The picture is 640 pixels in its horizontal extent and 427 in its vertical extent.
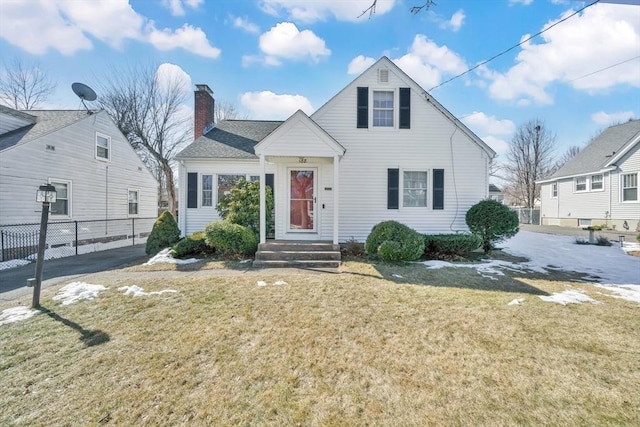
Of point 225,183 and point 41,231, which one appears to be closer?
point 41,231

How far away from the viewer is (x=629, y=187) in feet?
55.9

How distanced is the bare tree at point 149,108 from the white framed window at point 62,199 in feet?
30.6

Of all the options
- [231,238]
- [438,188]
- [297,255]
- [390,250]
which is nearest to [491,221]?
[438,188]

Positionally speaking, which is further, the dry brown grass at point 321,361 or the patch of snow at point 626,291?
the patch of snow at point 626,291

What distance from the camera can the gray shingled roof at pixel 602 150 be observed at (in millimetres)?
18969

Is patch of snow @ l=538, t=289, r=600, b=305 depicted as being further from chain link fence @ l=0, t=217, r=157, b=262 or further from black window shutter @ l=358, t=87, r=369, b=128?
chain link fence @ l=0, t=217, r=157, b=262

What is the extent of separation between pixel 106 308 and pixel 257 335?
295 centimetres

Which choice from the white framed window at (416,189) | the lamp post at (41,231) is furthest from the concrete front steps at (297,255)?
the lamp post at (41,231)

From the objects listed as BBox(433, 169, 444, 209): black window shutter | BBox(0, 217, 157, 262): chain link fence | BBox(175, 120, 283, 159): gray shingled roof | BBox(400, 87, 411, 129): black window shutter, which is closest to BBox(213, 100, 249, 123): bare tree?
BBox(0, 217, 157, 262): chain link fence

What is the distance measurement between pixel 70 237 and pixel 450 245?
15.7 meters

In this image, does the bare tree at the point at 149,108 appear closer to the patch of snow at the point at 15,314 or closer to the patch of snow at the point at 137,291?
the patch of snow at the point at 137,291

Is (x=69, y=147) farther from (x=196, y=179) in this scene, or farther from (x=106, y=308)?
(x=106, y=308)

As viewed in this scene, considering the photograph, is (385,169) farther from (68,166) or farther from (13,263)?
(68,166)

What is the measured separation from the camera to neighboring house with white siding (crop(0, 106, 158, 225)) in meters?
10.9
